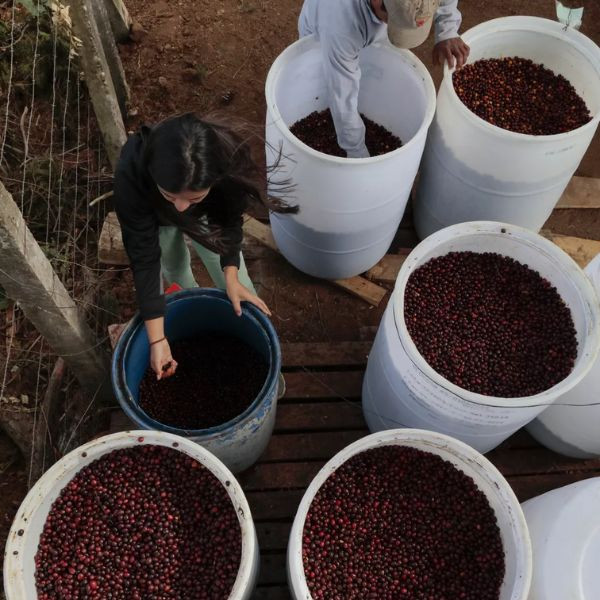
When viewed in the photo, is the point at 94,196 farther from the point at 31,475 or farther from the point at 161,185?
the point at 161,185

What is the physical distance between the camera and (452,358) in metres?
1.98

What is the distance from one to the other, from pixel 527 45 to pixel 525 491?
74.6 inches

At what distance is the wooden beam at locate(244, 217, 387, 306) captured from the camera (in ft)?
9.07

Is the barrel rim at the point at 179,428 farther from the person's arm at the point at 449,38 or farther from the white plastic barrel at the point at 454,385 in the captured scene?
the person's arm at the point at 449,38

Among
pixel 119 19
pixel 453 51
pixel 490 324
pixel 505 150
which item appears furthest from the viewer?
pixel 119 19

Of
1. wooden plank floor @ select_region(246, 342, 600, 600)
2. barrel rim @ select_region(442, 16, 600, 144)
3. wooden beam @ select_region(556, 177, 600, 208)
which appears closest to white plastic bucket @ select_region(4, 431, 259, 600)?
wooden plank floor @ select_region(246, 342, 600, 600)

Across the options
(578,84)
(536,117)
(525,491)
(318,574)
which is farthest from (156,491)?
(578,84)

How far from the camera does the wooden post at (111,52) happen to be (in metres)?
2.76

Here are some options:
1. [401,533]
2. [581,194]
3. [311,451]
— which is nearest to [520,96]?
[581,194]

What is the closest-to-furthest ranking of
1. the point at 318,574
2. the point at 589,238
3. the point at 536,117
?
the point at 318,574 < the point at 536,117 < the point at 589,238

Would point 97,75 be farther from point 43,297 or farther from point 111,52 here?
point 43,297

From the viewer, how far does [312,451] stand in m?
2.34

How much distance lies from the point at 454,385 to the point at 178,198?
3.13 ft

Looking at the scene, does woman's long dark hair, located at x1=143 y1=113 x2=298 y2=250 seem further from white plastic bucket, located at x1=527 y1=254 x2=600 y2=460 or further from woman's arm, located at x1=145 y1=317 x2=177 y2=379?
white plastic bucket, located at x1=527 y1=254 x2=600 y2=460
